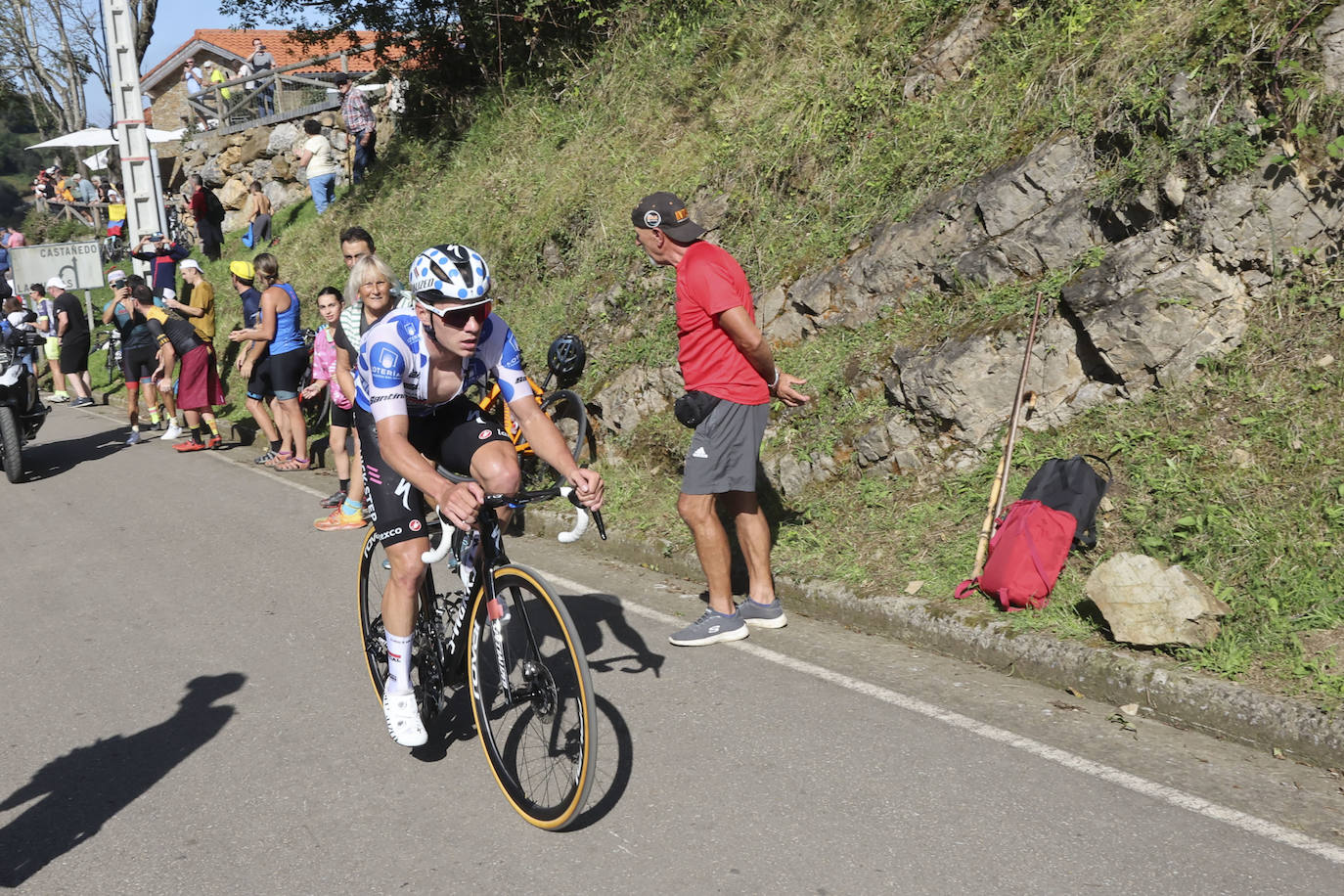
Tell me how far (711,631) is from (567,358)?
4807 millimetres

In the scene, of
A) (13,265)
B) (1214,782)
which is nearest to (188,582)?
(1214,782)

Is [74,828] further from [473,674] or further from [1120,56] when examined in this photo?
[1120,56]

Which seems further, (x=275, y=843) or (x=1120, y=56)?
(x=1120, y=56)

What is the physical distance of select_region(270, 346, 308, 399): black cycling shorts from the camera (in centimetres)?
1149

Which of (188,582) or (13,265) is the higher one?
(13,265)

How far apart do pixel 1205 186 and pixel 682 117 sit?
7.08 metres

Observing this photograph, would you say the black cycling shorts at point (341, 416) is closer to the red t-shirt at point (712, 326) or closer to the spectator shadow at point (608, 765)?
the red t-shirt at point (712, 326)

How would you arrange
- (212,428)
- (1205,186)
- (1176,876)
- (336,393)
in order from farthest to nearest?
(212,428) → (336,393) → (1205,186) → (1176,876)

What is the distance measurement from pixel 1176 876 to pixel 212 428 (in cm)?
1286

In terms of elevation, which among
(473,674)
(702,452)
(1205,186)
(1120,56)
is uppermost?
(1120,56)

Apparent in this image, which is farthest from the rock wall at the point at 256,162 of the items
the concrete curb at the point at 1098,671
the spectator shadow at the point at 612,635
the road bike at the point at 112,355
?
the concrete curb at the point at 1098,671

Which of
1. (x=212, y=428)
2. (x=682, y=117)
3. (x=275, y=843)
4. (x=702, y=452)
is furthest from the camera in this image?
(x=212, y=428)

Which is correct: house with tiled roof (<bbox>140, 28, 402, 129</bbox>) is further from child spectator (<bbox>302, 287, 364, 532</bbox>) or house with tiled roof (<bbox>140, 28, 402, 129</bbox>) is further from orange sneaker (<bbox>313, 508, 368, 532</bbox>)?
orange sneaker (<bbox>313, 508, 368, 532</bbox>)

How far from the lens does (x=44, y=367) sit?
23609mm
